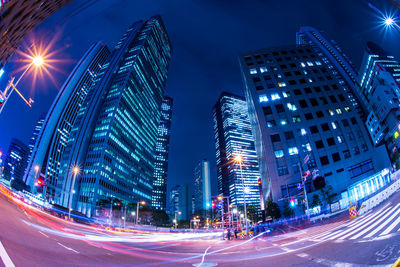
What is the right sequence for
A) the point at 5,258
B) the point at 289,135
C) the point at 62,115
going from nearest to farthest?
1. the point at 5,258
2. the point at 289,135
3. the point at 62,115

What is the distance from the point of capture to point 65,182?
321 feet

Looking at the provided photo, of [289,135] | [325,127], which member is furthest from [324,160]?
[289,135]

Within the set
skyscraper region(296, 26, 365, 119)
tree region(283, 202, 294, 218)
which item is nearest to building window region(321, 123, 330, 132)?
tree region(283, 202, 294, 218)

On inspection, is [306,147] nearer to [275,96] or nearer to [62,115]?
[275,96]

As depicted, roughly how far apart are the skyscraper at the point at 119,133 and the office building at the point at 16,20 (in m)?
80.0

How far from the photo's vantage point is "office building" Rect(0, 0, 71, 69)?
12.2 m

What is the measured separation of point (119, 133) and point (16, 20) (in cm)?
10369

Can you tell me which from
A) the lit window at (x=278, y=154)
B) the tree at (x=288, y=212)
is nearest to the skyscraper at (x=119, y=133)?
the tree at (x=288, y=212)

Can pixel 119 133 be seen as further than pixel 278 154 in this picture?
Yes

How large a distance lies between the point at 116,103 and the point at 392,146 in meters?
127

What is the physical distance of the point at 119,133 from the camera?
366 feet

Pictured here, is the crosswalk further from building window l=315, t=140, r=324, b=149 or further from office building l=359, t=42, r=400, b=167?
office building l=359, t=42, r=400, b=167

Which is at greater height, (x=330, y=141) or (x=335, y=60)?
(x=335, y=60)

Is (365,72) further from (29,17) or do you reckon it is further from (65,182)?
(65,182)
